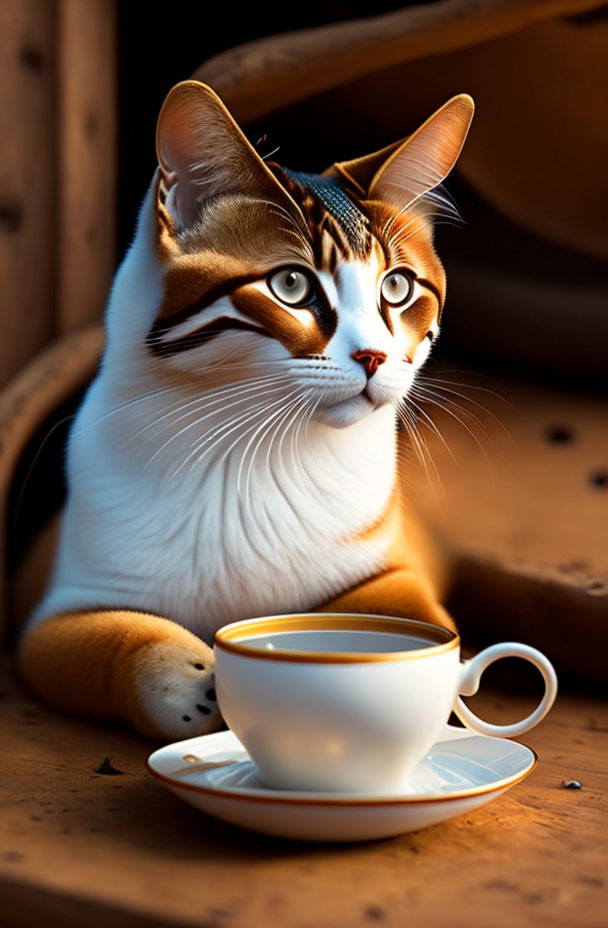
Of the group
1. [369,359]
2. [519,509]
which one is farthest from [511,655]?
[519,509]

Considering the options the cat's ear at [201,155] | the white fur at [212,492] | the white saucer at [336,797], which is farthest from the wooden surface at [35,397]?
the white saucer at [336,797]

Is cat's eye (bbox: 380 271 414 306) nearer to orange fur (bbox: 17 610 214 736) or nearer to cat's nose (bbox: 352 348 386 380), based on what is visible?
cat's nose (bbox: 352 348 386 380)

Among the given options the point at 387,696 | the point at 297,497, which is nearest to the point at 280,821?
the point at 387,696

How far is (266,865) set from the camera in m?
0.59

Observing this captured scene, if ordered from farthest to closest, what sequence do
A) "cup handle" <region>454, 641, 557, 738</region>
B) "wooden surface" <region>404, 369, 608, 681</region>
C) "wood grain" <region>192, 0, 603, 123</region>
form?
"wooden surface" <region>404, 369, 608, 681</region>, "wood grain" <region>192, 0, 603, 123</region>, "cup handle" <region>454, 641, 557, 738</region>

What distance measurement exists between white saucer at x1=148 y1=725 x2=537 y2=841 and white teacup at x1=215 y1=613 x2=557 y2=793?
0.05ft

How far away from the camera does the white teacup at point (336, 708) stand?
1.97 feet

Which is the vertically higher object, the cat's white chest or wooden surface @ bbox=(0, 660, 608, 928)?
the cat's white chest

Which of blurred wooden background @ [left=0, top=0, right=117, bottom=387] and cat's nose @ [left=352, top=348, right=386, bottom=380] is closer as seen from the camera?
cat's nose @ [left=352, top=348, right=386, bottom=380]

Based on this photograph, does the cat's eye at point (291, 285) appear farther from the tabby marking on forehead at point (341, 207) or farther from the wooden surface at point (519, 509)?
the wooden surface at point (519, 509)

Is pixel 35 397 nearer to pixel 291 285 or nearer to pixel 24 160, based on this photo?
pixel 24 160

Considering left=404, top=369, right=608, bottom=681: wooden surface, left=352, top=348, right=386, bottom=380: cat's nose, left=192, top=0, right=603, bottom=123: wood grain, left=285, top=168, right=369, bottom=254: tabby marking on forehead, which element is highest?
left=192, top=0, right=603, bottom=123: wood grain

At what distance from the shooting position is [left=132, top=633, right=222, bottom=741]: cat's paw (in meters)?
0.77

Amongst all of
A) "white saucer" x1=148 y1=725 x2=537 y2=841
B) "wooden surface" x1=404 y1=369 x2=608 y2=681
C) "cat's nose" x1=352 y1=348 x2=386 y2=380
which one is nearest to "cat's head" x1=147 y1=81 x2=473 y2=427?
"cat's nose" x1=352 y1=348 x2=386 y2=380
